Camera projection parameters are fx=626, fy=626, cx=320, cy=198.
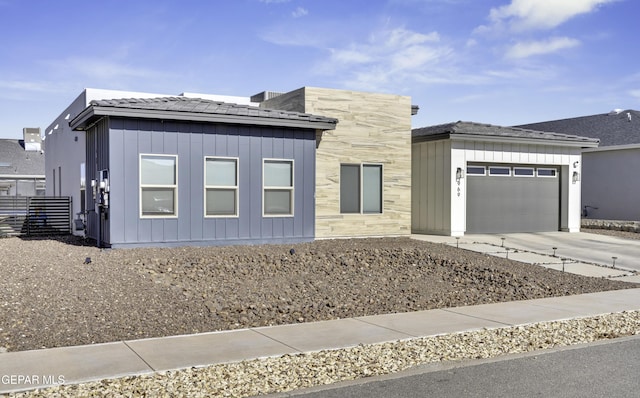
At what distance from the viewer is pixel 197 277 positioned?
1170 centimetres

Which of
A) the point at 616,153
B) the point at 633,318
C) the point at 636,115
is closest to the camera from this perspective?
the point at 633,318

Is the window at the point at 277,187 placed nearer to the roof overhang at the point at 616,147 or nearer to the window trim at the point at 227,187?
the window trim at the point at 227,187

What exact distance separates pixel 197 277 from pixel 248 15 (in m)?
6.55

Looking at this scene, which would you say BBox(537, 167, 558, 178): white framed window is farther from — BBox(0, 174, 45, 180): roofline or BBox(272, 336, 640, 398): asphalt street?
BBox(0, 174, 45, 180): roofline

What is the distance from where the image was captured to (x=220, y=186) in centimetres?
1554

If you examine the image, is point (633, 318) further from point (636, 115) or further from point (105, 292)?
point (636, 115)

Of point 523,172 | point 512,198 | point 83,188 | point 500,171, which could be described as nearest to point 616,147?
point 523,172

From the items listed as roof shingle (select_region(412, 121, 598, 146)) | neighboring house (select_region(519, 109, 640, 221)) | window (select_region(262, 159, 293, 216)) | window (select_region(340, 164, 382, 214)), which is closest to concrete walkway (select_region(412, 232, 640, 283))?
window (select_region(340, 164, 382, 214))

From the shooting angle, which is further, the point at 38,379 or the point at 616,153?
the point at 616,153

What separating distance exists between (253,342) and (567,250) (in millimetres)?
12458

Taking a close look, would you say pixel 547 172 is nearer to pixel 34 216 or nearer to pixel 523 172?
pixel 523 172

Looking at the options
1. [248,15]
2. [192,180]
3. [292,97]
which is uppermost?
[248,15]

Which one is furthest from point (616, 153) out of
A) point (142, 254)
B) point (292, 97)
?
point (142, 254)

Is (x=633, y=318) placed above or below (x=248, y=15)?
below
